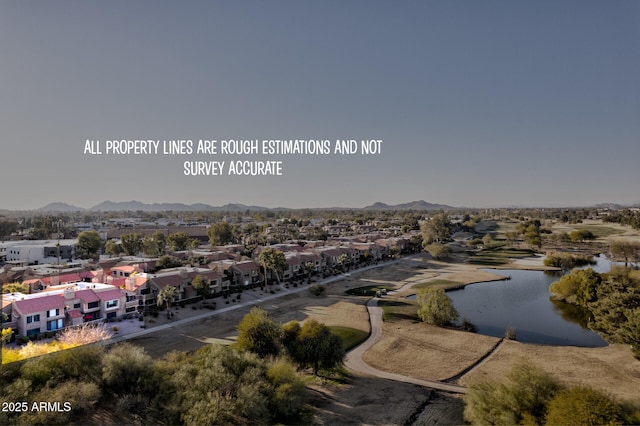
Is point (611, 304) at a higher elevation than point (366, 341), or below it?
higher

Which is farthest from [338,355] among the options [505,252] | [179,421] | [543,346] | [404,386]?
[505,252]

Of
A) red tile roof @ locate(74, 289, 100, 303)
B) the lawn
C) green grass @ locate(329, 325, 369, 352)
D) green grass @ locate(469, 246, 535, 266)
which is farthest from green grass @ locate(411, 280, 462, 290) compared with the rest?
red tile roof @ locate(74, 289, 100, 303)

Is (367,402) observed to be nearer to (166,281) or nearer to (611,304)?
(611,304)

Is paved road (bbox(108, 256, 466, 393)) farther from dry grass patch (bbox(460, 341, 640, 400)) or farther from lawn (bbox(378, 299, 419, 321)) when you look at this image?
dry grass patch (bbox(460, 341, 640, 400))

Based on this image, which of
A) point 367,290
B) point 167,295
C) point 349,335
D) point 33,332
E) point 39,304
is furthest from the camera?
point 367,290

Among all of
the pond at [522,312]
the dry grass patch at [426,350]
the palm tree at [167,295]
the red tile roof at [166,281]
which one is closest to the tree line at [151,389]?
the dry grass patch at [426,350]

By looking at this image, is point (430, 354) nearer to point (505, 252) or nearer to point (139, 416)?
point (139, 416)

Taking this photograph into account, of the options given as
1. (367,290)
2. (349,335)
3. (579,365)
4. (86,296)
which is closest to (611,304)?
(579,365)
